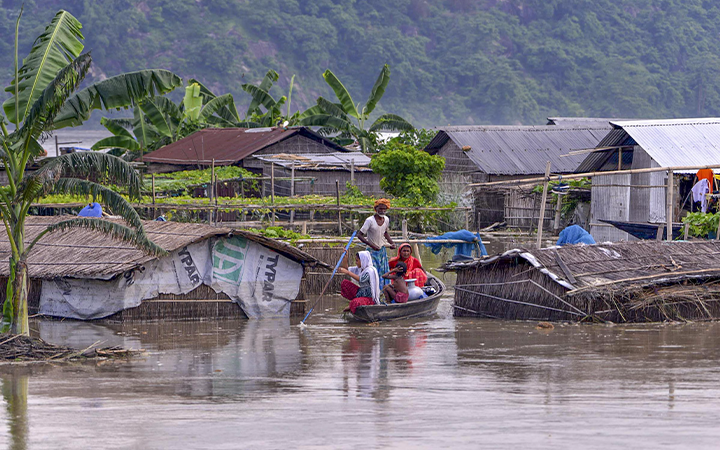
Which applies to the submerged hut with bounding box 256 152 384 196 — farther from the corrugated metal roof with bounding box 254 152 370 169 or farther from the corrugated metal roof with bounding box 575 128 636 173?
the corrugated metal roof with bounding box 575 128 636 173

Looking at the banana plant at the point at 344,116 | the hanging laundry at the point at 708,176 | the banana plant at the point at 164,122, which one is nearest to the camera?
the hanging laundry at the point at 708,176

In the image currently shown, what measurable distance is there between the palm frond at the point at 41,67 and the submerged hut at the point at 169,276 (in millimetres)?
2544

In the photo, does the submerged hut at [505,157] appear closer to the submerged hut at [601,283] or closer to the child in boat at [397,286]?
the submerged hut at [601,283]

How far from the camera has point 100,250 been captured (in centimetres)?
1288

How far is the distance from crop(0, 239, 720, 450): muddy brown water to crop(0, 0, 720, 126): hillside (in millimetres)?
59156

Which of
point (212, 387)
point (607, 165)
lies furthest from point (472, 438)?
point (607, 165)

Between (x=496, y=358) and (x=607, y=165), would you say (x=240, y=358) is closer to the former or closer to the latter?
(x=496, y=358)

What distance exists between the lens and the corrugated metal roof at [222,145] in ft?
98.4

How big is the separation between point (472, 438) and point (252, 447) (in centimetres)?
144

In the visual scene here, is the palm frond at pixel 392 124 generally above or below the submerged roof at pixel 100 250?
above

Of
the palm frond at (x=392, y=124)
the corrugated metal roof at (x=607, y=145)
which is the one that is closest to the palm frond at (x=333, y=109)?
the palm frond at (x=392, y=124)

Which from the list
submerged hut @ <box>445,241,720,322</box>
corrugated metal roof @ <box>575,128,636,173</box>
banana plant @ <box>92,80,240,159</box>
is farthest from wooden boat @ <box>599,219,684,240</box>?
banana plant @ <box>92,80,240,159</box>

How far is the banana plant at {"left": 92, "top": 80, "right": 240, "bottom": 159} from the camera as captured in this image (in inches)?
1155

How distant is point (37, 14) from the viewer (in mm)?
70750
